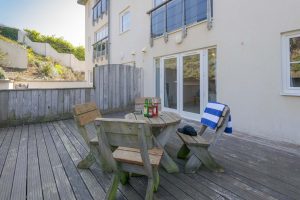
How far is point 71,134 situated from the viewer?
504cm

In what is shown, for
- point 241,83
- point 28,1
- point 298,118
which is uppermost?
point 28,1

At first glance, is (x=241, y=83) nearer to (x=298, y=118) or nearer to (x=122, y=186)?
(x=298, y=118)

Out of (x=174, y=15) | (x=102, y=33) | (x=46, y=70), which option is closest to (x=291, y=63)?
(x=174, y=15)

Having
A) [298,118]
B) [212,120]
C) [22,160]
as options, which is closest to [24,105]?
[22,160]

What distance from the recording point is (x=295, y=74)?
421cm

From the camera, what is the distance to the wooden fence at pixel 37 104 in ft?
19.1

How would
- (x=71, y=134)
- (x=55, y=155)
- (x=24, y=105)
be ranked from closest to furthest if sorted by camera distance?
1. (x=55, y=155)
2. (x=71, y=134)
3. (x=24, y=105)

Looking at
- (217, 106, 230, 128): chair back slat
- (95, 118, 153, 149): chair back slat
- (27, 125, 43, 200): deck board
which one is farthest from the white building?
(27, 125, 43, 200): deck board

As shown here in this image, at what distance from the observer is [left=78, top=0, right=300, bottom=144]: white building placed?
4.25 meters

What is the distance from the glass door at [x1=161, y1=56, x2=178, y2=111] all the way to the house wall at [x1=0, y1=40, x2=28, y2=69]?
47.1 ft

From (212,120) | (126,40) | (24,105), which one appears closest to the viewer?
(212,120)

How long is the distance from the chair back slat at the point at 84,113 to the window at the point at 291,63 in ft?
11.9

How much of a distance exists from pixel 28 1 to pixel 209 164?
2037 cm

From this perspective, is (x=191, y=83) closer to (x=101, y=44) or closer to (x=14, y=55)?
(x=101, y=44)
